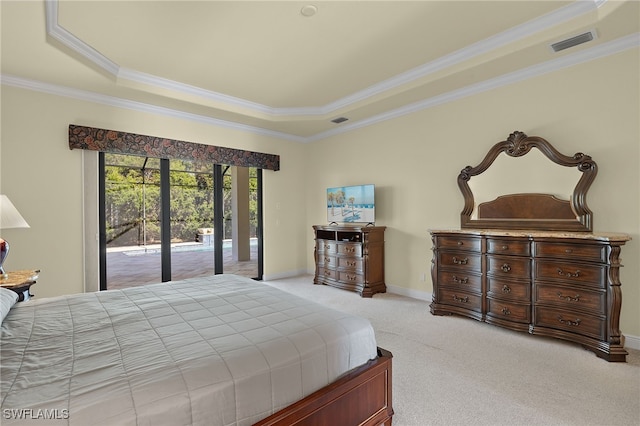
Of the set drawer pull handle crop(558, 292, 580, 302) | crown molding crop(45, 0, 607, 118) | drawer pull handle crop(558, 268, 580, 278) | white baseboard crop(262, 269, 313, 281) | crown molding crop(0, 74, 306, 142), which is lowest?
white baseboard crop(262, 269, 313, 281)

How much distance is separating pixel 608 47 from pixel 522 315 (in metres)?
2.69

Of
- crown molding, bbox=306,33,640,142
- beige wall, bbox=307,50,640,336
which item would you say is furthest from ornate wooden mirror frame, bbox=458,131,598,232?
crown molding, bbox=306,33,640,142

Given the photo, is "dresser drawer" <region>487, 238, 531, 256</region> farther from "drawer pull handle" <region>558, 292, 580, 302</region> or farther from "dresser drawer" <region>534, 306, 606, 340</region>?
"dresser drawer" <region>534, 306, 606, 340</region>

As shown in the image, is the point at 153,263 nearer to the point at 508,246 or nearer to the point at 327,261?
the point at 327,261

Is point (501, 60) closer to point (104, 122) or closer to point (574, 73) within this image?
point (574, 73)

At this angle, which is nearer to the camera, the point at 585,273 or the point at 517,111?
the point at 585,273

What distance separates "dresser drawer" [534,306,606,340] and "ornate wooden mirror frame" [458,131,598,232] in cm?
85

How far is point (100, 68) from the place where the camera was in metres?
3.38

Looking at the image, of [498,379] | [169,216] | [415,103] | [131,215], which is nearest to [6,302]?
[131,215]

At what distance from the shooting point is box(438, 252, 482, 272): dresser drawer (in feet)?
11.2

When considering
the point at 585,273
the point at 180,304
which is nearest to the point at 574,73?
the point at 585,273

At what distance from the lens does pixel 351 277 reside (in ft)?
15.9

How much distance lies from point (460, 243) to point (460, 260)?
0.64 feet

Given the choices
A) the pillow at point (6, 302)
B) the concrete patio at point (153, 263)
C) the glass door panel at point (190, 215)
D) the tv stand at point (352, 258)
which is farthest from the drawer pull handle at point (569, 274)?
the glass door panel at point (190, 215)
